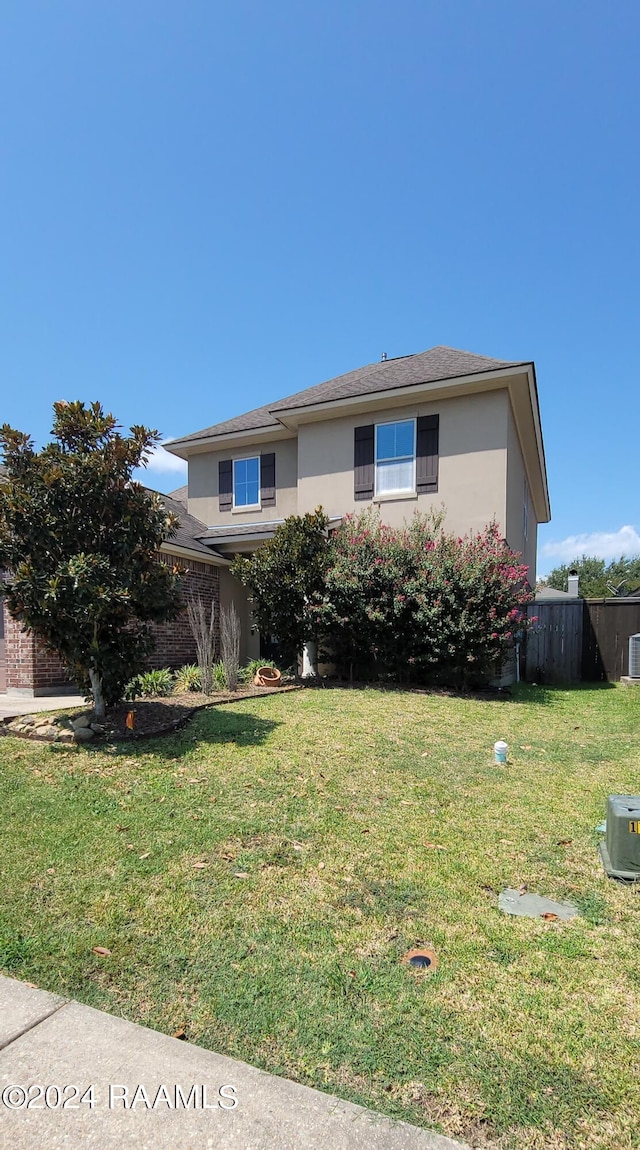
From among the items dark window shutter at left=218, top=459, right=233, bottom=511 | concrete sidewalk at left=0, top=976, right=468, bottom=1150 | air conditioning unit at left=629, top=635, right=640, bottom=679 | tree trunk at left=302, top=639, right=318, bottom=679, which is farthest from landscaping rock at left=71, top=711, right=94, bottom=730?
air conditioning unit at left=629, top=635, right=640, bottom=679

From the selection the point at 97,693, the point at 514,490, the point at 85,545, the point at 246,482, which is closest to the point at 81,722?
the point at 97,693

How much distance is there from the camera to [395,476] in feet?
40.4

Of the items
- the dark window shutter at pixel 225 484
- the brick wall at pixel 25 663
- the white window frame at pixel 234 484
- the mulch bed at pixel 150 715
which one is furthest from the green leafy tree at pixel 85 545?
the dark window shutter at pixel 225 484

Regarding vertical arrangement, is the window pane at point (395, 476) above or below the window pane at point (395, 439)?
below

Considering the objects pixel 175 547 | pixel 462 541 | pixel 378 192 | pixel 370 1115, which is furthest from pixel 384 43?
pixel 370 1115

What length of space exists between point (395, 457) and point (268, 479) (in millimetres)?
3676

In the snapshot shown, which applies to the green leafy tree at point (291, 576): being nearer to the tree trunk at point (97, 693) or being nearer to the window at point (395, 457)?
the window at point (395, 457)

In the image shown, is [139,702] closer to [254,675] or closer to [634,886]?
[254,675]

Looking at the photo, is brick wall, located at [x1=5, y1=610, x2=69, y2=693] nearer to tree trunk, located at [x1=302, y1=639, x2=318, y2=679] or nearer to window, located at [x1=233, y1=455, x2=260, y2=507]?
tree trunk, located at [x1=302, y1=639, x2=318, y2=679]

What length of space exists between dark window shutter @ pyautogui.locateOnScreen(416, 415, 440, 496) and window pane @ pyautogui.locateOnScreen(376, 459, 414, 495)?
0.71 ft

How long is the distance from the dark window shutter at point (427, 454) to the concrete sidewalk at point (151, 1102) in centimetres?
1090

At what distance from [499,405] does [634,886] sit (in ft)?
32.4

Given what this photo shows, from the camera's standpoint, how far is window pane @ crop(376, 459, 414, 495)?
39.9ft

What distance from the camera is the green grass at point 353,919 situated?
1.88 m
